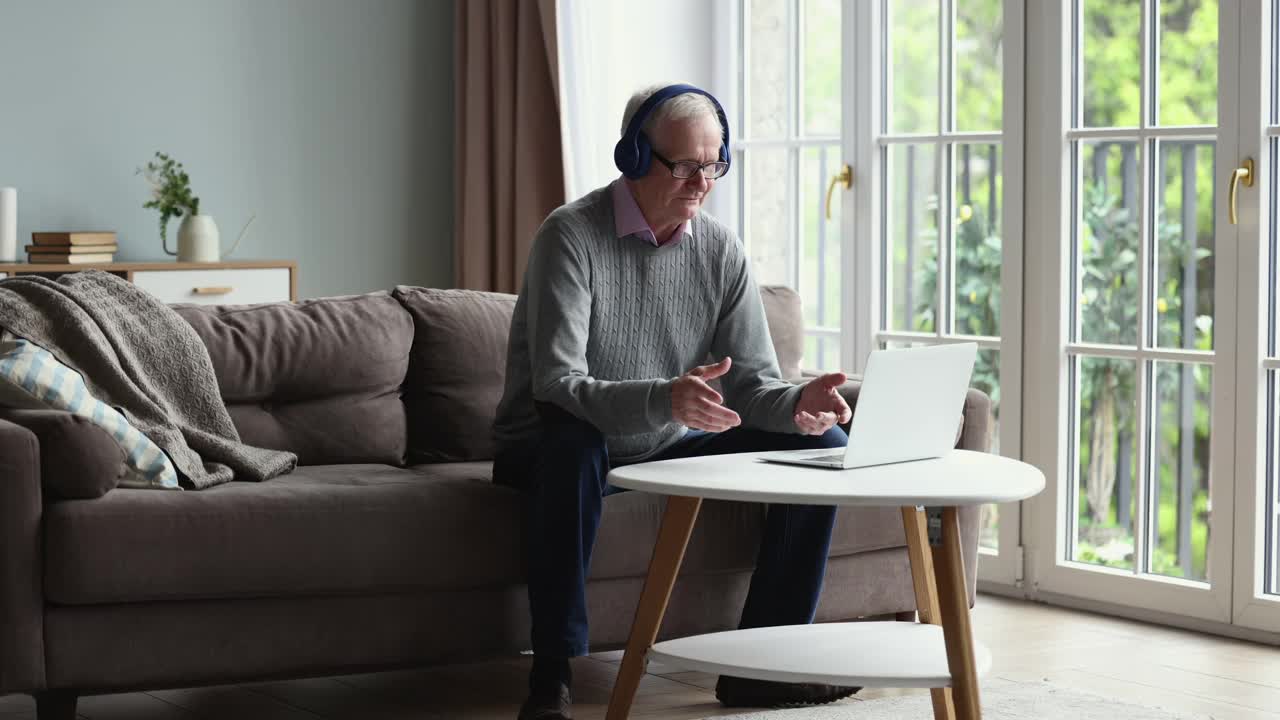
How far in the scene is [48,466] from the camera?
238cm

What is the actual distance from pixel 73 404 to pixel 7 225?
198 cm

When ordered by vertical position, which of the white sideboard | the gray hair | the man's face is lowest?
the white sideboard

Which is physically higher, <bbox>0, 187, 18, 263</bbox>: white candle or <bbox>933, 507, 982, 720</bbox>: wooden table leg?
<bbox>0, 187, 18, 263</bbox>: white candle

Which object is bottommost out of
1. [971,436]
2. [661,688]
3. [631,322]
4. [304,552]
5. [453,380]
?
[661,688]

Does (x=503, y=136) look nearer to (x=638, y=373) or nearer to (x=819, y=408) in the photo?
(x=638, y=373)

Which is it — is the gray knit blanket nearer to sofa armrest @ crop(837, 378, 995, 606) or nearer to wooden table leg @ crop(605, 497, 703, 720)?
wooden table leg @ crop(605, 497, 703, 720)

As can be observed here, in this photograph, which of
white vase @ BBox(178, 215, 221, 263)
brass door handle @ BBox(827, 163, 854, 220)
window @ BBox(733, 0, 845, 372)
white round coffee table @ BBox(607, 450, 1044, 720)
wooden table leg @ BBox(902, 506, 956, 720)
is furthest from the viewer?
white vase @ BBox(178, 215, 221, 263)

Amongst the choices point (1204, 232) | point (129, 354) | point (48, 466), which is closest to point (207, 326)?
point (129, 354)

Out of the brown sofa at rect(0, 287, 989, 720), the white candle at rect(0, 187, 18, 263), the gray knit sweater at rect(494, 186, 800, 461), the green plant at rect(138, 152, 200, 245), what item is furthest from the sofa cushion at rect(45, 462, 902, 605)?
the green plant at rect(138, 152, 200, 245)

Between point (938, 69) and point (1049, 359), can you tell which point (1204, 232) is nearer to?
point (1049, 359)

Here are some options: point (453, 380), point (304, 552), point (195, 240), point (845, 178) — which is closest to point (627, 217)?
point (453, 380)

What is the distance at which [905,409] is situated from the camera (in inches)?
88.8

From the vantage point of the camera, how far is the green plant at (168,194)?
15.2 feet

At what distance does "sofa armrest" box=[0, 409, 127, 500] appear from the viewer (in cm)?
238
